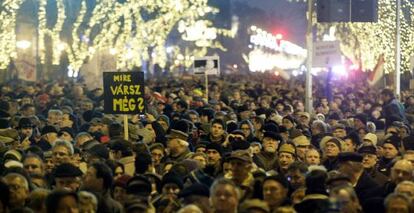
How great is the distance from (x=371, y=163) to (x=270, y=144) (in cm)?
187

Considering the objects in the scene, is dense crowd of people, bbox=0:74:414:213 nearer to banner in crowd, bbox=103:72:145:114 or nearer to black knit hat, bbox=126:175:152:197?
black knit hat, bbox=126:175:152:197

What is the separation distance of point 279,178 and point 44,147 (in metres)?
6.25

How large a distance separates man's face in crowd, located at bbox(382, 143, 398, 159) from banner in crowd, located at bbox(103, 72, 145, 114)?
12.3 feet

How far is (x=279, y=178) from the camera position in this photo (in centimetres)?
1034

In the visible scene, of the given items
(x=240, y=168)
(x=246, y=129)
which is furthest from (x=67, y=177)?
(x=246, y=129)

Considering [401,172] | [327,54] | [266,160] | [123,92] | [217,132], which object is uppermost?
[327,54]

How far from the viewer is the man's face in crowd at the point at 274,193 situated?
10227 millimetres

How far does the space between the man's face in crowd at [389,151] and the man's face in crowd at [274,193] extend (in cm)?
443

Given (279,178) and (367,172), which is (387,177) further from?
(279,178)

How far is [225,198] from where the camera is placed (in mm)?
9430

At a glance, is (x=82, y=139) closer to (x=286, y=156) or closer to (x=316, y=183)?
(x=286, y=156)

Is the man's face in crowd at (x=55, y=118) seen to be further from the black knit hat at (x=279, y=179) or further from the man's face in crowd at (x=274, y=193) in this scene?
the man's face in crowd at (x=274, y=193)

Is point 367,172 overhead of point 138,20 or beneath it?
beneath

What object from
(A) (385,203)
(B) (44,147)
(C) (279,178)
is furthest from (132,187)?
(B) (44,147)
